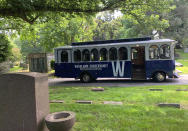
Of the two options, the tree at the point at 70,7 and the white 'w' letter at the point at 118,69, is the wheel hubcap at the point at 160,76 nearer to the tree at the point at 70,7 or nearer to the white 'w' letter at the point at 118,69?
the white 'w' letter at the point at 118,69

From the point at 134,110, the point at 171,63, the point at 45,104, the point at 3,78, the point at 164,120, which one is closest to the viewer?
the point at 3,78

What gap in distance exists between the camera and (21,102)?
380 centimetres

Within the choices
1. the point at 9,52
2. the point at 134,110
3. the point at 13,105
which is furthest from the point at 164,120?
the point at 9,52

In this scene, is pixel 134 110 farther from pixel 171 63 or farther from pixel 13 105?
pixel 171 63

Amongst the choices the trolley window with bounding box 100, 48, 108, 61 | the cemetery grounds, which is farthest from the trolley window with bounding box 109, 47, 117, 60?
the cemetery grounds

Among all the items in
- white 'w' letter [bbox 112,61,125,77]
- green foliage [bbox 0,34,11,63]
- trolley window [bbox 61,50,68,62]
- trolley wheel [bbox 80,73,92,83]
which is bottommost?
trolley wheel [bbox 80,73,92,83]

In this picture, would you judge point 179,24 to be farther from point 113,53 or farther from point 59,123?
point 59,123

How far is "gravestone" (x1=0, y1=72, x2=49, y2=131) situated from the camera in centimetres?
374

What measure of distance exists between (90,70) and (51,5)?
246 inches

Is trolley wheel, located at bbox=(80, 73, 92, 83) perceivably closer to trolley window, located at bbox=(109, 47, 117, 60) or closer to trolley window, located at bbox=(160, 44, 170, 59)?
trolley window, located at bbox=(109, 47, 117, 60)

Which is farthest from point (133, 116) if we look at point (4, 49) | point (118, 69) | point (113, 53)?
point (4, 49)

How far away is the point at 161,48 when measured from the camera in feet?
38.6

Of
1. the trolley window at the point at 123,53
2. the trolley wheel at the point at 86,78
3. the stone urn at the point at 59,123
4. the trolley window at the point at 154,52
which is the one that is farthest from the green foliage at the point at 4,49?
the stone urn at the point at 59,123

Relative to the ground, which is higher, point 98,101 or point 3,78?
point 3,78
